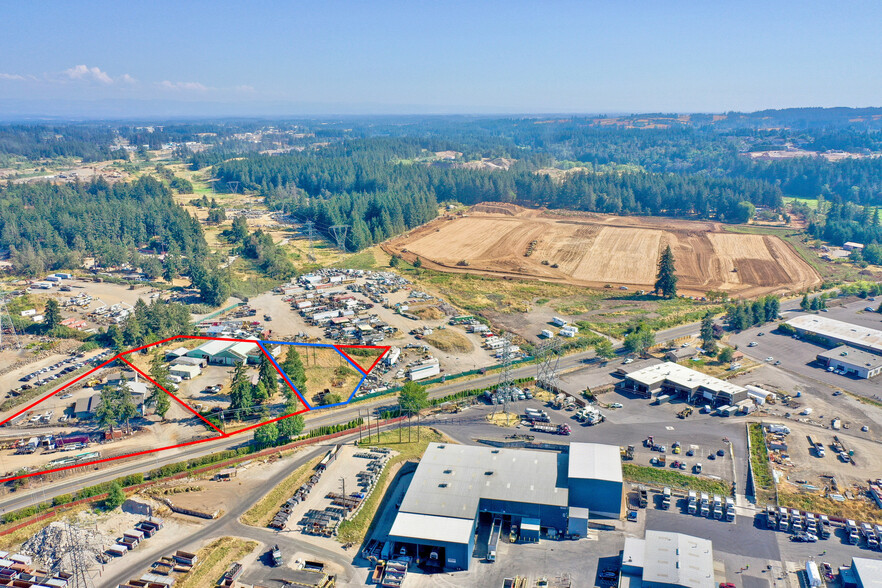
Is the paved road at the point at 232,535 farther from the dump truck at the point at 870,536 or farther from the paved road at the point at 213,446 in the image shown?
the dump truck at the point at 870,536

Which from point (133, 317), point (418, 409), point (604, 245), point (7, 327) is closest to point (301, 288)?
point (133, 317)

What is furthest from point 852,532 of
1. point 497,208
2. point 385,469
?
point 497,208

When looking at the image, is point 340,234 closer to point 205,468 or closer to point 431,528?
point 205,468

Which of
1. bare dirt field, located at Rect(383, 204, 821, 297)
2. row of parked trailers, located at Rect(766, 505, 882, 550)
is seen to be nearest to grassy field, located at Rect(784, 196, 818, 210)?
bare dirt field, located at Rect(383, 204, 821, 297)

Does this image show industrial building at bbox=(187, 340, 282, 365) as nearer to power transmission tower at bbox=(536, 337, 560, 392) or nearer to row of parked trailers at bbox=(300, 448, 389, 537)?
row of parked trailers at bbox=(300, 448, 389, 537)

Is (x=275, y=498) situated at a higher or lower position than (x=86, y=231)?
lower

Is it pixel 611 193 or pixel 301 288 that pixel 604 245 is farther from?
pixel 301 288
